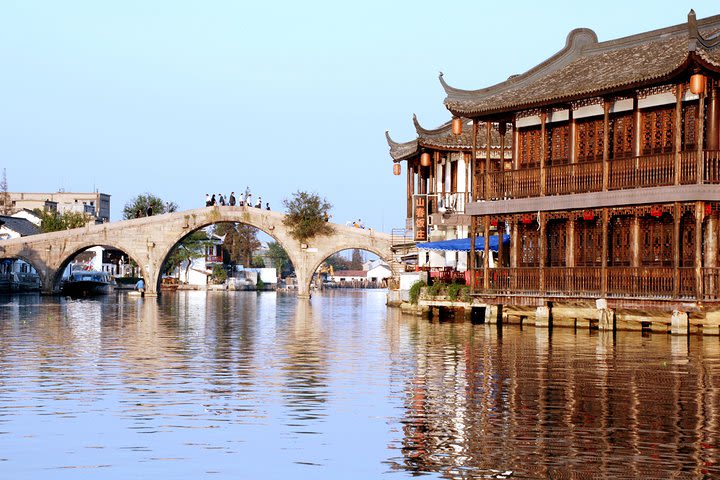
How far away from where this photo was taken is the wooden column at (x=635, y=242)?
114ft

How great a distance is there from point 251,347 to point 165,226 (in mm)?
54398

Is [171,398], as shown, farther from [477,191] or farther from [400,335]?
[477,191]

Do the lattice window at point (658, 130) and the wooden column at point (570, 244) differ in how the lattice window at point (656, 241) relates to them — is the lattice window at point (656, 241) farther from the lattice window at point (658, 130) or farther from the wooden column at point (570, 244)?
the wooden column at point (570, 244)

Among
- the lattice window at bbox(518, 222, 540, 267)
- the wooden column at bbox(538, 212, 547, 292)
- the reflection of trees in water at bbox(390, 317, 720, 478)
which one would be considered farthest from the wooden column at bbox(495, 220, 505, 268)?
the reflection of trees in water at bbox(390, 317, 720, 478)

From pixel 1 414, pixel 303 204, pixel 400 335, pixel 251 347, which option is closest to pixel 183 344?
pixel 251 347

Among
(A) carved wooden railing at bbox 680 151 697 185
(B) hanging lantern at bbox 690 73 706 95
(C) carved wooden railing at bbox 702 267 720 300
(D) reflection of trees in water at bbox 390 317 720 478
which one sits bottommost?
(D) reflection of trees in water at bbox 390 317 720 478

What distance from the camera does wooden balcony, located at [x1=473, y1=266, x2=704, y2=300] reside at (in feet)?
104

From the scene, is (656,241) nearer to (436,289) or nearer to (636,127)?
(636,127)

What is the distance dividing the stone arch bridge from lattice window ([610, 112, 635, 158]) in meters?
46.6

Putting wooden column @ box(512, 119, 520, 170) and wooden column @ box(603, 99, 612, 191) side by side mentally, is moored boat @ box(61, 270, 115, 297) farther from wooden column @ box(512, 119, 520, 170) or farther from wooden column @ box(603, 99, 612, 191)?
wooden column @ box(603, 99, 612, 191)

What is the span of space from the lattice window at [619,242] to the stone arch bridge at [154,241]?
152ft

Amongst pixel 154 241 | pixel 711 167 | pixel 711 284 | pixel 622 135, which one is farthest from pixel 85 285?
pixel 711 284

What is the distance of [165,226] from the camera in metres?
83.8

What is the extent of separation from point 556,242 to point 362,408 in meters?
22.0
